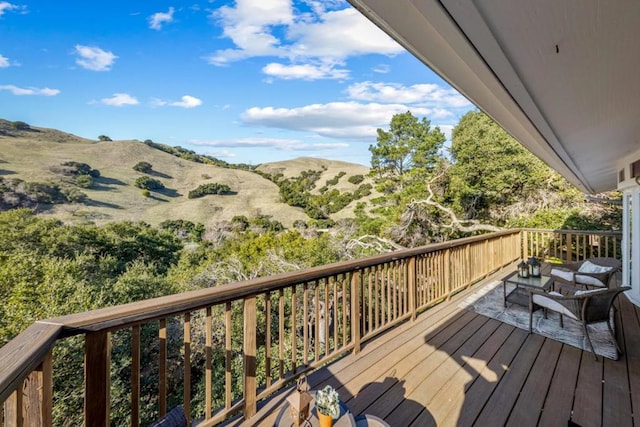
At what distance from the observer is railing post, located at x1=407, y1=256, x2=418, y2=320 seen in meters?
3.64

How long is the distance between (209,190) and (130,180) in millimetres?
7091

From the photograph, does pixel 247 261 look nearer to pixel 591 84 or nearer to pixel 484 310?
pixel 484 310

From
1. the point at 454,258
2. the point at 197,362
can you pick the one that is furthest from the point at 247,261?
the point at 454,258

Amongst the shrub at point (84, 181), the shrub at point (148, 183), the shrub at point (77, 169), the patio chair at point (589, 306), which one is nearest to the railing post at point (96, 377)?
the patio chair at point (589, 306)

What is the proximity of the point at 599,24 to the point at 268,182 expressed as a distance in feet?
118

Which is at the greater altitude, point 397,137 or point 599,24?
point 397,137

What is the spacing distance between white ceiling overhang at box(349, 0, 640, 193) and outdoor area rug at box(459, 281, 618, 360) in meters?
2.48

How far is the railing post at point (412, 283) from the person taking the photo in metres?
3.64

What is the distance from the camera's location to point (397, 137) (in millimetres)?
17984

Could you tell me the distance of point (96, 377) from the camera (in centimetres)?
141

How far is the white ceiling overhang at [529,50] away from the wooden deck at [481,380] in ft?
6.95

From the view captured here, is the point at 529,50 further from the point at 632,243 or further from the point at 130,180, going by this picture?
the point at 130,180

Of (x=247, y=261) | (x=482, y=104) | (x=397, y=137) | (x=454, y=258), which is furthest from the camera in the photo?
(x=397, y=137)

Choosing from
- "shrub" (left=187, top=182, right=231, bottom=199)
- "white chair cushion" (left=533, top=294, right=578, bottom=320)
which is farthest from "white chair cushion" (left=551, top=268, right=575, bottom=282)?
"shrub" (left=187, top=182, right=231, bottom=199)
